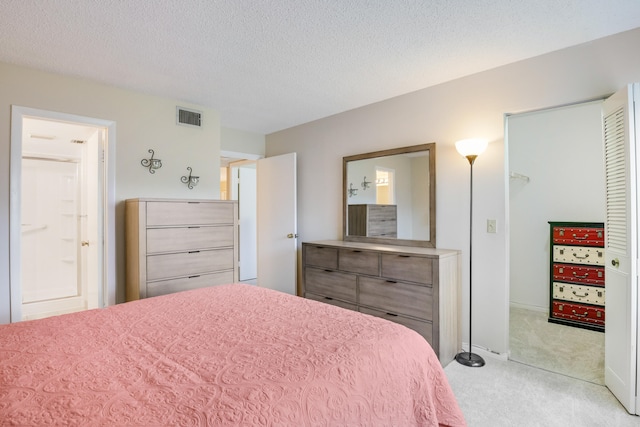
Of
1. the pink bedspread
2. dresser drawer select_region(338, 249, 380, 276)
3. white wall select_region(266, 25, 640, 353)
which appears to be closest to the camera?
the pink bedspread

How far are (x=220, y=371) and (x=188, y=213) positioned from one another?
7.43 ft

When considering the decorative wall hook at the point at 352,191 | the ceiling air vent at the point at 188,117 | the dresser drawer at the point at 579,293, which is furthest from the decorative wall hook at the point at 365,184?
the dresser drawer at the point at 579,293

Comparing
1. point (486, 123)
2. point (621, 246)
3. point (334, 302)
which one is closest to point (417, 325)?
point (334, 302)

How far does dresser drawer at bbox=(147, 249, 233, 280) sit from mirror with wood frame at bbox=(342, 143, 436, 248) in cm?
137

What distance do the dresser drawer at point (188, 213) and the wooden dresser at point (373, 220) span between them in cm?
135

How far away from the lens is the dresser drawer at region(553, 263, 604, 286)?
3.25 meters

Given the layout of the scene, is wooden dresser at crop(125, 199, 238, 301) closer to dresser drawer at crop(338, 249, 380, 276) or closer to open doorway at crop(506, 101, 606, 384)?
dresser drawer at crop(338, 249, 380, 276)

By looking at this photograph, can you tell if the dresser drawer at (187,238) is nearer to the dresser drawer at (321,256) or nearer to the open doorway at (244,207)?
the dresser drawer at (321,256)

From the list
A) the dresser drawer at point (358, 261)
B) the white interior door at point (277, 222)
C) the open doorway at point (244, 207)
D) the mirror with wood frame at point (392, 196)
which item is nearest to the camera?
the dresser drawer at point (358, 261)

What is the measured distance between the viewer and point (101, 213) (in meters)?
3.05

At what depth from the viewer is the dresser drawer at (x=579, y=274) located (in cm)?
325

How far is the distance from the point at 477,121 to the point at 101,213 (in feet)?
11.6

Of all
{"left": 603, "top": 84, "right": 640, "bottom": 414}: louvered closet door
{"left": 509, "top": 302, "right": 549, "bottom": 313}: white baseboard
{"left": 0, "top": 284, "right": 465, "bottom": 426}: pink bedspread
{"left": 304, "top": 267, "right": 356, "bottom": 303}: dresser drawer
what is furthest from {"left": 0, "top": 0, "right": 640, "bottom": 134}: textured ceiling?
{"left": 509, "top": 302, "right": 549, "bottom": 313}: white baseboard

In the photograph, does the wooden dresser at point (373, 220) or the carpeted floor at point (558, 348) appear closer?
the carpeted floor at point (558, 348)
